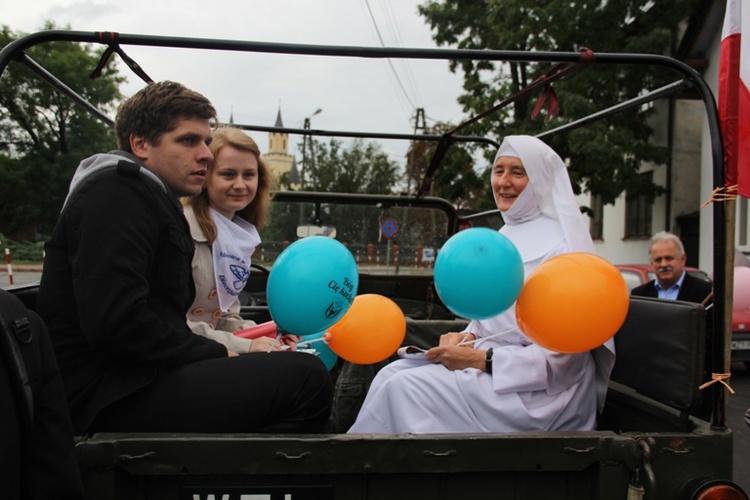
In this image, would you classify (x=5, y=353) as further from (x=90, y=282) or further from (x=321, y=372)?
(x=321, y=372)

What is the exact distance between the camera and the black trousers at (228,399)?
1.77m

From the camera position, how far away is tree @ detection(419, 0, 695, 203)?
49.8 feet

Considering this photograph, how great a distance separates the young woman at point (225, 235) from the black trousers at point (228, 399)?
0.91 feet

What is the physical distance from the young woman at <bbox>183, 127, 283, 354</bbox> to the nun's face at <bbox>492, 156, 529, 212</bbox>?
1.07m

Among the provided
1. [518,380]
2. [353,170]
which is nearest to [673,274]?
[518,380]

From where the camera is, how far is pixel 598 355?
2484 millimetres

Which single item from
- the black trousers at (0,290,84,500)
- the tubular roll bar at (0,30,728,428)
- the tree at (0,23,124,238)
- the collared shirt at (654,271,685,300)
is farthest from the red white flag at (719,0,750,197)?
the tree at (0,23,124,238)

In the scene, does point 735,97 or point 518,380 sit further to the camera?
point 518,380

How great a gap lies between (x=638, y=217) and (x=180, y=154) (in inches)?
838

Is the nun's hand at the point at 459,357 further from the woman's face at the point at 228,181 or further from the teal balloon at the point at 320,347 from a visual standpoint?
the woman's face at the point at 228,181

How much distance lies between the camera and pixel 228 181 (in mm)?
2373

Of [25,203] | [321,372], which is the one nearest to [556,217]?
[321,372]

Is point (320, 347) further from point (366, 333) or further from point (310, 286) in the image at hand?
point (310, 286)

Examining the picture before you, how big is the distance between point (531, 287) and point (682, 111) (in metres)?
17.9
